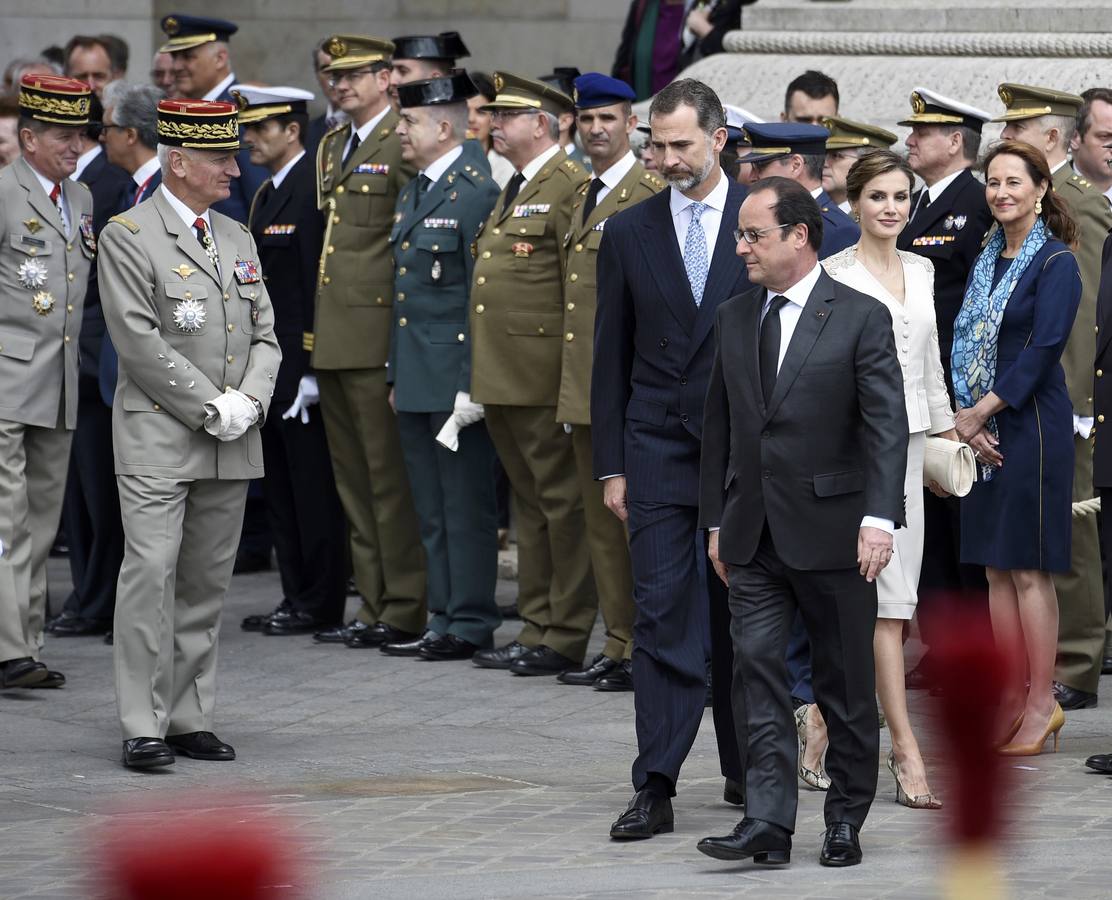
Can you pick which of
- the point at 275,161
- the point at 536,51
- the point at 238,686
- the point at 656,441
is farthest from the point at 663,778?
the point at 536,51

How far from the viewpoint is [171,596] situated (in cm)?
640

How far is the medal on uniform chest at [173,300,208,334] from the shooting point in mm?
6387

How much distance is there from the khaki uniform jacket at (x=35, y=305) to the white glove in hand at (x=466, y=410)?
5.20 feet

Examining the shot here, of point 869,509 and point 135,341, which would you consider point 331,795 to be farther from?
point 869,509

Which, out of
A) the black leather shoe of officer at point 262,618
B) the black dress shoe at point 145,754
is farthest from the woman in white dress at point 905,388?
the black leather shoe of officer at point 262,618

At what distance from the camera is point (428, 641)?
847cm

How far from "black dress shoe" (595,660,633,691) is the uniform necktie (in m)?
2.38

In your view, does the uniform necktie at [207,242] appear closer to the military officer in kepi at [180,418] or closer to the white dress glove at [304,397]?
the military officer in kepi at [180,418]

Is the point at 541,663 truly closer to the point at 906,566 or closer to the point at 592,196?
the point at 592,196

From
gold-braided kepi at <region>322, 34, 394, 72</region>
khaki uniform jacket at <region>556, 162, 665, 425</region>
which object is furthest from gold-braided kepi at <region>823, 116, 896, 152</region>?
gold-braided kepi at <region>322, 34, 394, 72</region>

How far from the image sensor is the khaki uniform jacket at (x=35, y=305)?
25.0 ft

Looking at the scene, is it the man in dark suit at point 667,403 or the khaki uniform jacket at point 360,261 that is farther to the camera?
the khaki uniform jacket at point 360,261

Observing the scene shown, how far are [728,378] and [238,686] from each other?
348 centimetres

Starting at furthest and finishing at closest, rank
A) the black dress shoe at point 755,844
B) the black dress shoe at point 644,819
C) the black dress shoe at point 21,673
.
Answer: the black dress shoe at point 21,673
the black dress shoe at point 644,819
the black dress shoe at point 755,844
